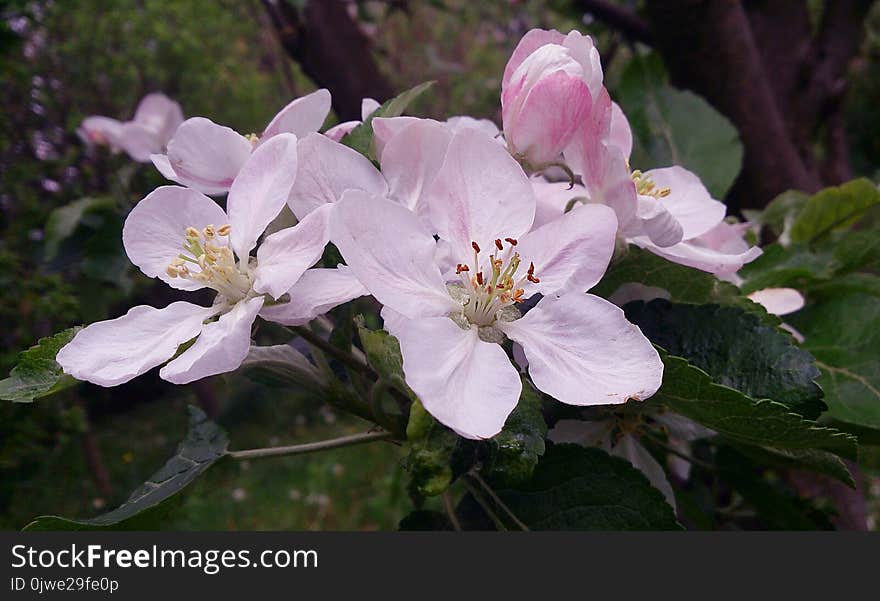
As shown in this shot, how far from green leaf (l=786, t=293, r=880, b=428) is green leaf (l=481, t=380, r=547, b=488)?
400 mm

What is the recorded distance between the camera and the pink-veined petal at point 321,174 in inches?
23.0

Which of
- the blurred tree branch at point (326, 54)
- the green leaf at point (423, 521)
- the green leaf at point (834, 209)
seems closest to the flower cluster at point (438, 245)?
the green leaf at point (423, 521)

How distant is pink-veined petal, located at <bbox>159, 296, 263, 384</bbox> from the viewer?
0.49 meters

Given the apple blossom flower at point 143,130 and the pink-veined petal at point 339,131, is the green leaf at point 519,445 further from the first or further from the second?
the apple blossom flower at point 143,130

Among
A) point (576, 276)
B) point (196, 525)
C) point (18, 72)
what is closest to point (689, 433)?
point (576, 276)

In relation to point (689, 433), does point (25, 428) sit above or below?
below

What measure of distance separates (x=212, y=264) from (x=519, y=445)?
30 centimetres

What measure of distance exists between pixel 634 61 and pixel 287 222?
0.81m

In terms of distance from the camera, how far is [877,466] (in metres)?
0.86

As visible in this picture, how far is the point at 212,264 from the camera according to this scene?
1.93 feet

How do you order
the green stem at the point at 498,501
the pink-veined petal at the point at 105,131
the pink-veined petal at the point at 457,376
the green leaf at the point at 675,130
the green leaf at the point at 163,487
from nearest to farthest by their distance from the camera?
the pink-veined petal at the point at 457,376, the green leaf at the point at 163,487, the green stem at the point at 498,501, the green leaf at the point at 675,130, the pink-veined petal at the point at 105,131

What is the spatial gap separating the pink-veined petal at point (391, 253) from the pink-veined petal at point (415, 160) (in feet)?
0.18

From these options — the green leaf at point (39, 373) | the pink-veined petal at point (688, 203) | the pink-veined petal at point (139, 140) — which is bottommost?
the pink-veined petal at point (688, 203)

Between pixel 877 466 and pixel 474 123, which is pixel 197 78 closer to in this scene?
pixel 474 123
